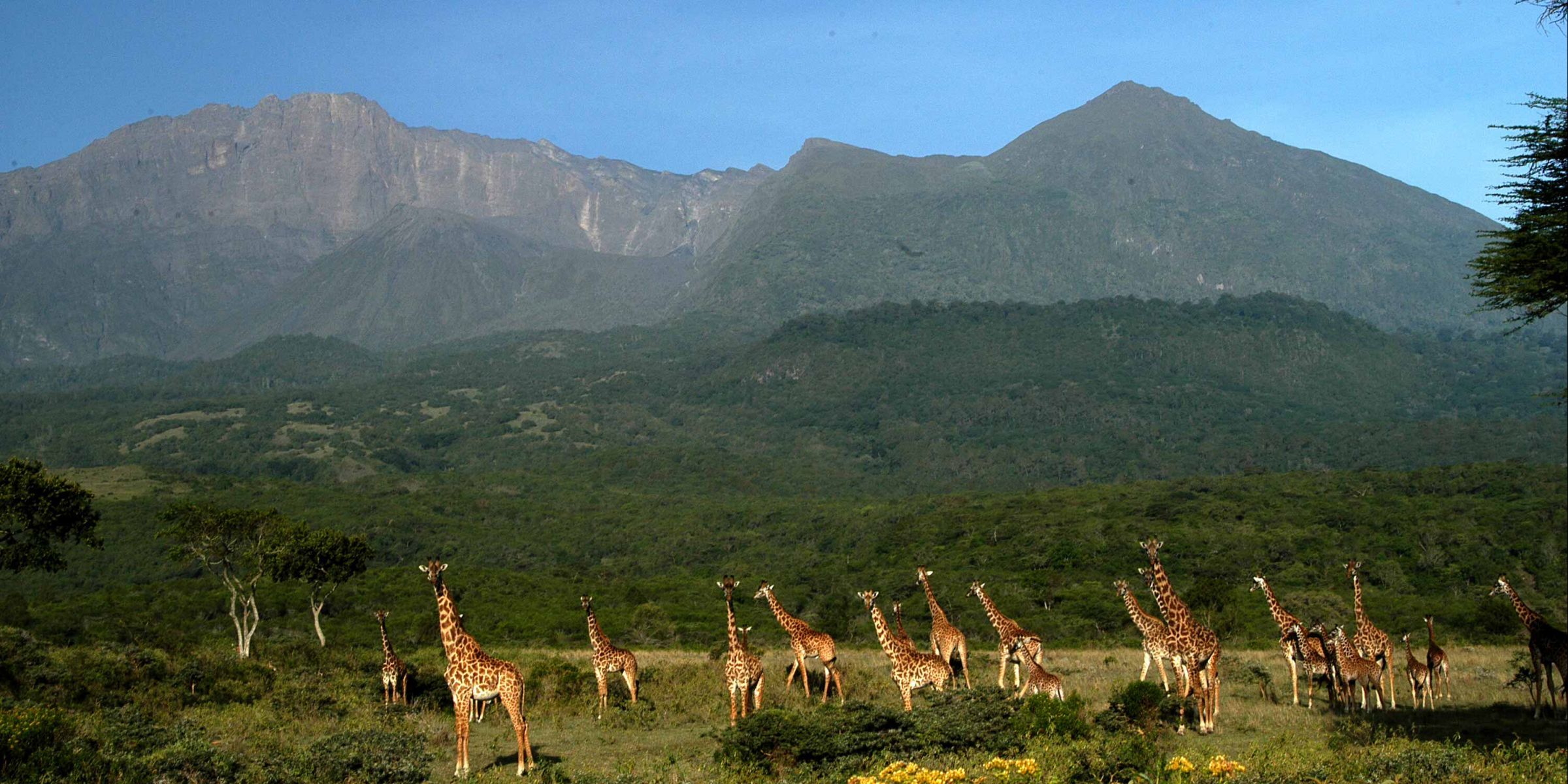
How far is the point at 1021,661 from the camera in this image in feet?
77.4

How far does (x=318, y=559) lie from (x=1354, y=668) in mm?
35313

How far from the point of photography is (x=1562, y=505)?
9881 cm

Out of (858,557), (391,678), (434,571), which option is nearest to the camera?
(434,571)

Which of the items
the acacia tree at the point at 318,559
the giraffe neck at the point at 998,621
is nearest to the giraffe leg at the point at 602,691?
the giraffe neck at the point at 998,621

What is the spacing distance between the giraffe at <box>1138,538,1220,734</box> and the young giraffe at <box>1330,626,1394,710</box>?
3.08 meters

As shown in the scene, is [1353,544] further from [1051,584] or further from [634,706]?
[634,706]

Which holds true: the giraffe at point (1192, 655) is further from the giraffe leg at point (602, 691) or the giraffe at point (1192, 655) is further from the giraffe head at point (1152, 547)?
the giraffe leg at point (602, 691)

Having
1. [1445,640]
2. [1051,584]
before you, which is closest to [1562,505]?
[1051,584]

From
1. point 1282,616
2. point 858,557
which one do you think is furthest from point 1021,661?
point 858,557

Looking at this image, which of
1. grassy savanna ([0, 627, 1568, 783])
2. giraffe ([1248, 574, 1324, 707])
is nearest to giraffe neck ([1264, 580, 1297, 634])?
giraffe ([1248, 574, 1324, 707])

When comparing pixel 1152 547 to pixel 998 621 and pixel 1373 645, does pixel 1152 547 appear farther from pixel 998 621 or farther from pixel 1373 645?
pixel 1373 645

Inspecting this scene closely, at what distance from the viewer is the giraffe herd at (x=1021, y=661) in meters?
18.2

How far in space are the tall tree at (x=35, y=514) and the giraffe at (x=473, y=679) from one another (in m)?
18.7

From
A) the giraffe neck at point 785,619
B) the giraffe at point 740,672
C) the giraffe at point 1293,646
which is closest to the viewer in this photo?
the giraffe at point 740,672
